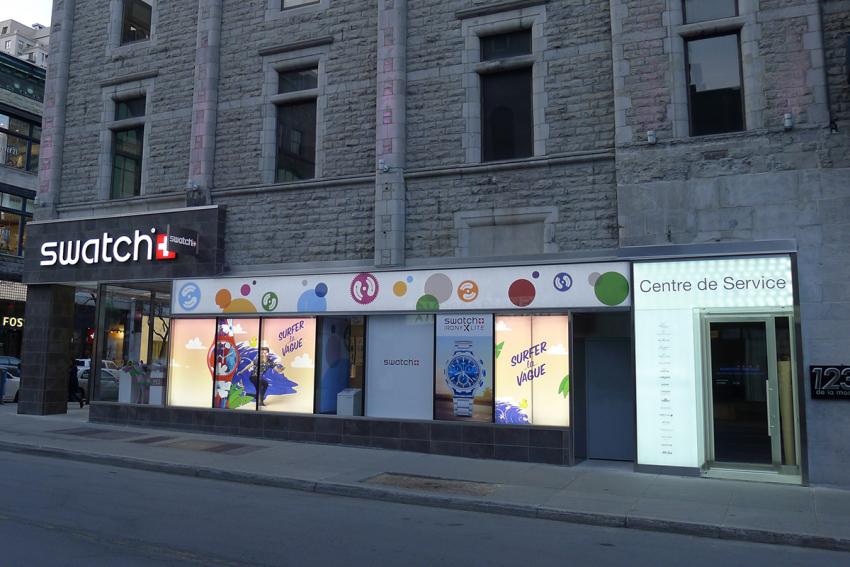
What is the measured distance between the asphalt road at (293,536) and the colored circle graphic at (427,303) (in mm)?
4933

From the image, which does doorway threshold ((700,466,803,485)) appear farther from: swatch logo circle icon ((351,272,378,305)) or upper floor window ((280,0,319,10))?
upper floor window ((280,0,319,10))

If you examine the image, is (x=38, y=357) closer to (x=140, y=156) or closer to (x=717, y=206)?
(x=140, y=156)

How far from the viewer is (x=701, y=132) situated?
41.1 ft

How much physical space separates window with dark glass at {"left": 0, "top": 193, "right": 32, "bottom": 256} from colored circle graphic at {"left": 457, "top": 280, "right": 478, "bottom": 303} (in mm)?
29808

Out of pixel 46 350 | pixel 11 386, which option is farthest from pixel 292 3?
pixel 11 386

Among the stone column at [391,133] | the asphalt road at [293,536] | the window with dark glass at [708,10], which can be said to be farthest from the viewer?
the stone column at [391,133]

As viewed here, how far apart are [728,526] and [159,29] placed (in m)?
18.1

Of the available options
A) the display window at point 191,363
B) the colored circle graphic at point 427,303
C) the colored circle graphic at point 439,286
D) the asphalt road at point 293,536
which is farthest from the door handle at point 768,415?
the display window at point 191,363

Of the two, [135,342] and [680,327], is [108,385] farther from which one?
[680,327]

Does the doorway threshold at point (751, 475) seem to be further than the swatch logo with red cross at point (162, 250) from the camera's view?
No

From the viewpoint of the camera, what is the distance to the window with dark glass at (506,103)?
14211 mm

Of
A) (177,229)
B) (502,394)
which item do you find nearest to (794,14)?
(502,394)

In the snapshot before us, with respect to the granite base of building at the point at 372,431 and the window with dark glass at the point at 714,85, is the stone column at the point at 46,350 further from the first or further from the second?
the window with dark glass at the point at 714,85

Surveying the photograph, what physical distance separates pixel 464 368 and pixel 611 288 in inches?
134
